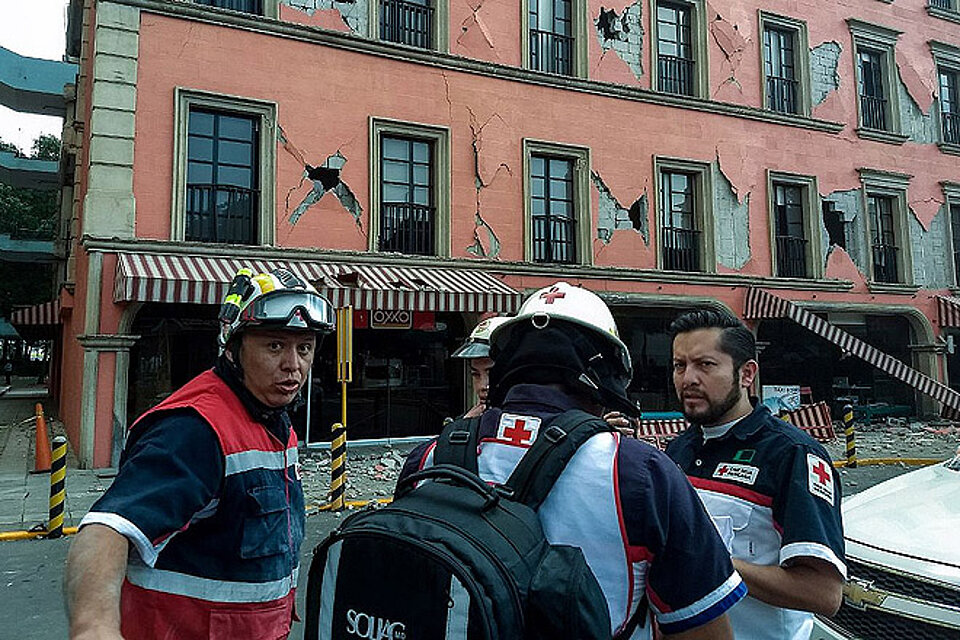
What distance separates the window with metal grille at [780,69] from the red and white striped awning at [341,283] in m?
9.42

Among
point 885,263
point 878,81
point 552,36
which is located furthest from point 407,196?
point 878,81

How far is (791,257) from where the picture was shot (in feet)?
53.1

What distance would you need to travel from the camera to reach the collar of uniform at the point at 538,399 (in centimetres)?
144

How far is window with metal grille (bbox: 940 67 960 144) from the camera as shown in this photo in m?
18.8

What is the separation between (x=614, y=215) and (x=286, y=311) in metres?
12.7

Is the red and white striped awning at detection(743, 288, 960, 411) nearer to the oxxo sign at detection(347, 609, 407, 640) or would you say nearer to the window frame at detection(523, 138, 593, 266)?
the window frame at detection(523, 138, 593, 266)

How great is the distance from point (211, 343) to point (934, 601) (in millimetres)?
11515

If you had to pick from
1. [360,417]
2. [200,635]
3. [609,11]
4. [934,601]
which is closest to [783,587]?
[934,601]

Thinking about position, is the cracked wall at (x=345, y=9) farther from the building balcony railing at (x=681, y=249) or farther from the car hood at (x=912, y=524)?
the car hood at (x=912, y=524)

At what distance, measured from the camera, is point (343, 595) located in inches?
47.5

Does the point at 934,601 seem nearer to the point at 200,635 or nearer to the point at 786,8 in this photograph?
the point at 200,635

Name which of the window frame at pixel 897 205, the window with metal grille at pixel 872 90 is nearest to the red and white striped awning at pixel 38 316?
the window frame at pixel 897 205

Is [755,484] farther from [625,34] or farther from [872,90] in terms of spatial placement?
[872,90]

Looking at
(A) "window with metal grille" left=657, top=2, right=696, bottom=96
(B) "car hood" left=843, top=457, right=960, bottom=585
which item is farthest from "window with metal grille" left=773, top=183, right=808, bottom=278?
(B) "car hood" left=843, top=457, right=960, bottom=585
